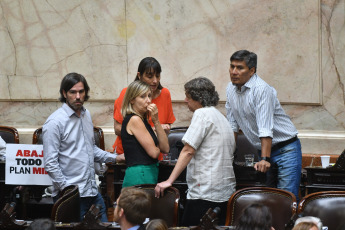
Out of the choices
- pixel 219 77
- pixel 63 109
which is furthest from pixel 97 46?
pixel 63 109

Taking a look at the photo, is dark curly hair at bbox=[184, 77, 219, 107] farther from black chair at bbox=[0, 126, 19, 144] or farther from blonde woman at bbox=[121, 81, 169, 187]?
black chair at bbox=[0, 126, 19, 144]

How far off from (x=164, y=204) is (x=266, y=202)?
0.64 meters

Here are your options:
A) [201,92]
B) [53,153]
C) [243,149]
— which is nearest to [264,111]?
[201,92]

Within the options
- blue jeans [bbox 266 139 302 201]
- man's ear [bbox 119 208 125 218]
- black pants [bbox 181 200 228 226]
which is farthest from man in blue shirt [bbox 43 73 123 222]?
blue jeans [bbox 266 139 302 201]

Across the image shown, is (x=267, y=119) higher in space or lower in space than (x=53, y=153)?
higher

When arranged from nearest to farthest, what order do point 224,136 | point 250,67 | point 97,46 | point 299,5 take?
1. point 224,136
2. point 250,67
3. point 299,5
4. point 97,46

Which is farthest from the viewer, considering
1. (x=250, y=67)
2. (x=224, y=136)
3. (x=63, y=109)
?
(x=250, y=67)

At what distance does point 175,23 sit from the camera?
642 cm

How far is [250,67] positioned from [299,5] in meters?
1.89

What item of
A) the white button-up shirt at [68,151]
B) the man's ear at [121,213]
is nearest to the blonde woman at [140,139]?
the white button-up shirt at [68,151]

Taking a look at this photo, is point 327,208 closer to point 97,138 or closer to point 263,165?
point 263,165

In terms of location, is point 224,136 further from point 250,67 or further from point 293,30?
point 293,30

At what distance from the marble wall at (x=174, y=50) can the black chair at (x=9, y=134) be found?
16.9 inches

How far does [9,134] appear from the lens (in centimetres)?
618
